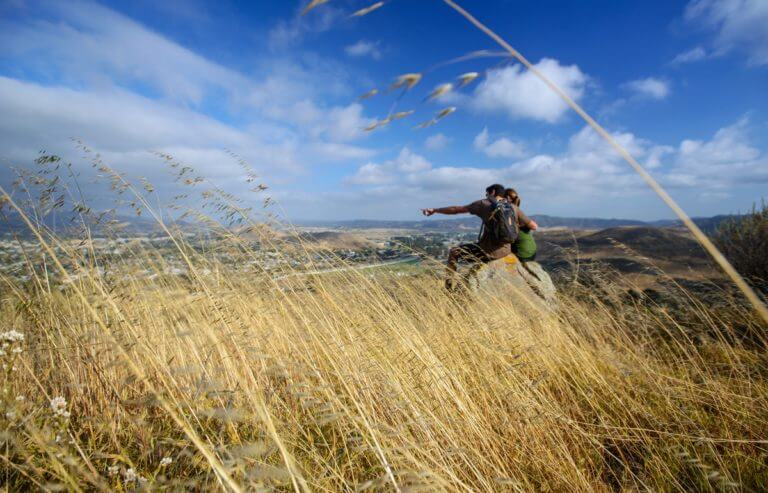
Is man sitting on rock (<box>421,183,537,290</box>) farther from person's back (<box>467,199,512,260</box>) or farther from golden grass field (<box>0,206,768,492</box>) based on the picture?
golden grass field (<box>0,206,768,492</box>)

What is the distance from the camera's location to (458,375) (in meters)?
2.15

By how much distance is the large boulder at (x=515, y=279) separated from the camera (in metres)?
4.90

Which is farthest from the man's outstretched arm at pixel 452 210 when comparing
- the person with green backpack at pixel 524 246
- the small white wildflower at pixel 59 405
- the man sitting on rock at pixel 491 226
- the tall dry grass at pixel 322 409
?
the small white wildflower at pixel 59 405

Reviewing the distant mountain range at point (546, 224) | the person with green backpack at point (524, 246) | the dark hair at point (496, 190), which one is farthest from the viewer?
the person with green backpack at point (524, 246)

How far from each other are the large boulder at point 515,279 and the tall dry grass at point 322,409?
2.11 metres

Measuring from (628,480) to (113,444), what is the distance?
2430mm

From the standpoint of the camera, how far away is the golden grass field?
134 centimetres

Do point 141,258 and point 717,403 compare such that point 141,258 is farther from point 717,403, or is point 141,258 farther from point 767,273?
point 767,273

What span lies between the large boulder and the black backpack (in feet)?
1.37

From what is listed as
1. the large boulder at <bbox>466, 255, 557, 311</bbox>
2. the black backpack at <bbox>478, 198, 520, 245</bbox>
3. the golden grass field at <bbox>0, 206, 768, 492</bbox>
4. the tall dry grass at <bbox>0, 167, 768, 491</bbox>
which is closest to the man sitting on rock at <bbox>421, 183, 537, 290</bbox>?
the black backpack at <bbox>478, 198, 520, 245</bbox>

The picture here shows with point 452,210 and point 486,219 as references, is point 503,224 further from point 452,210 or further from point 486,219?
point 452,210

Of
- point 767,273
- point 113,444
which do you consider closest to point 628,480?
point 113,444

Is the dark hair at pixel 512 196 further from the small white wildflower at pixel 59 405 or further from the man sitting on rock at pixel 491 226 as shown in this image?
the small white wildflower at pixel 59 405

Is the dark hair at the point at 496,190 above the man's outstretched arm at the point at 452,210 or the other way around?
above
